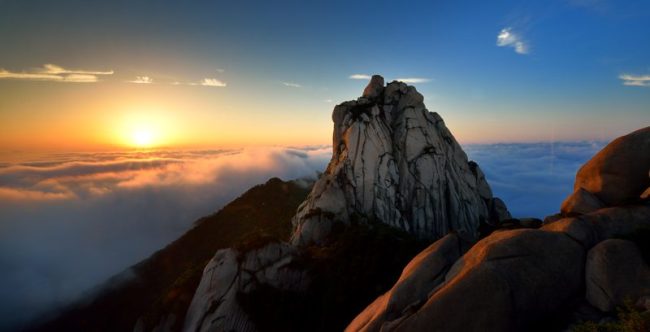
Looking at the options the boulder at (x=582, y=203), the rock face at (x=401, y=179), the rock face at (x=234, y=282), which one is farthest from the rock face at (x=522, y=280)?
the rock face at (x=401, y=179)

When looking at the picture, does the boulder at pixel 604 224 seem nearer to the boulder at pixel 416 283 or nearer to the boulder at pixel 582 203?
the boulder at pixel 582 203

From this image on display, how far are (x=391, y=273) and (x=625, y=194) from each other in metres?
21.8

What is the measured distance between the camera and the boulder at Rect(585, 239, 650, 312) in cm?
1282

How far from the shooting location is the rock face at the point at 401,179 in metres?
55.0

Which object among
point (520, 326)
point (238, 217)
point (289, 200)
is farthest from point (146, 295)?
point (520, 326)

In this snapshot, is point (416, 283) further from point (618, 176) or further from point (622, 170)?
point (622, 170)

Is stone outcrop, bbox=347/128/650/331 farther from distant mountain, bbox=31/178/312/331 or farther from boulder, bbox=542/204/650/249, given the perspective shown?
distant mountain, bbox=31/178/312/331

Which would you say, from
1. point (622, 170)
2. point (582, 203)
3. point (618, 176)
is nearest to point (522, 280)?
point (582, 203)

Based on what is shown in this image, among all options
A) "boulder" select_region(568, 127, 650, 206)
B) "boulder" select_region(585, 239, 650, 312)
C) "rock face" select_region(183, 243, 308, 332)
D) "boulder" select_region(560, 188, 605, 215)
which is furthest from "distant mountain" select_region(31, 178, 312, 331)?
"boulder" select_region(585, 239, 650, 312)

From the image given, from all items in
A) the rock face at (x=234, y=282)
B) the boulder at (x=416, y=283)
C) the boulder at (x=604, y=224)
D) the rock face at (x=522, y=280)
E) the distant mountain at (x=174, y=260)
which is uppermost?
the boulder at (x=604, y=224)

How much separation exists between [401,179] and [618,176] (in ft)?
128

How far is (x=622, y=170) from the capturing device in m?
21.2

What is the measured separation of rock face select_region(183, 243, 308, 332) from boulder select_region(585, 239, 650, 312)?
1107 inches

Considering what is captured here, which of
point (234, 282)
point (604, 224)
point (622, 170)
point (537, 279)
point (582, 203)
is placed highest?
point (622, 170)
